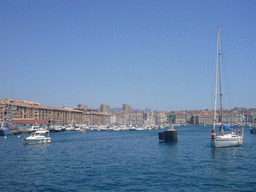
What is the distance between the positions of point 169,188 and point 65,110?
578ft

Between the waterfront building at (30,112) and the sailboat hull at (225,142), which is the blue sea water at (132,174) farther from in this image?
the waterfront building at (30,112)

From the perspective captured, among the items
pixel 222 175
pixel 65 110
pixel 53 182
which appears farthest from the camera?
pixel 65 110

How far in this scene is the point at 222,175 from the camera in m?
24.3

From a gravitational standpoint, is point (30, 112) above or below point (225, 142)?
above

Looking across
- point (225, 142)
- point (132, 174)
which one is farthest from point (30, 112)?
point (132, 174)

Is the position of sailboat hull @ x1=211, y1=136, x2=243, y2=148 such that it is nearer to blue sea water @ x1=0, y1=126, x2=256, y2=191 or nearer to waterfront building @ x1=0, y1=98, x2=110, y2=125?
blue sea water @ x1=0, y1=126, x2=256, y2=191

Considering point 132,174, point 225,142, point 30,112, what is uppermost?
point 30,112

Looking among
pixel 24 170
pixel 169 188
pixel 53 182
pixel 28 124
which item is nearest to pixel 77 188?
pixel 53 182

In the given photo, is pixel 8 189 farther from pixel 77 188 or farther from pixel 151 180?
pixel 151 180

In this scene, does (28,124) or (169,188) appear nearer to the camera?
(169,188)

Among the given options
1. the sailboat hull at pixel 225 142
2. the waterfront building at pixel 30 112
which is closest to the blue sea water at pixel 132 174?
the sailboat hull at pixel 225 142

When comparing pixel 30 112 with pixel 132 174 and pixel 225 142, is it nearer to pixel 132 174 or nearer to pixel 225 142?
pixel 225 142

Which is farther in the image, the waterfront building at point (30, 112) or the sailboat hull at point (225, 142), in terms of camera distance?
the waterfront building at point (30, 112)

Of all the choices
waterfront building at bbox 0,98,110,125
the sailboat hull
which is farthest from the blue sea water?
waterfront building at bbox 0,98,110,125
